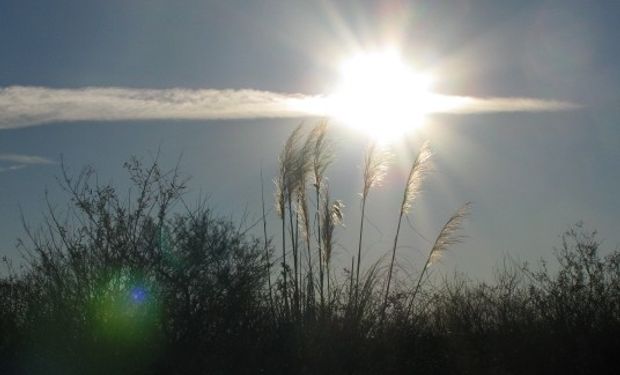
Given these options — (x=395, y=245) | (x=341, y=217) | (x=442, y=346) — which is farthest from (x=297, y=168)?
(x=442, y=346)

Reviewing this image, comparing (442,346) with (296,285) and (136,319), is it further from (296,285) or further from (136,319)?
(136,319)

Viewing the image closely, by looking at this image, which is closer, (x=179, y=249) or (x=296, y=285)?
(x=179, y=249)

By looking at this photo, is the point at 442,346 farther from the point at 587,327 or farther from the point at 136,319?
the point at 136,319

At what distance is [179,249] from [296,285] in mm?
1358

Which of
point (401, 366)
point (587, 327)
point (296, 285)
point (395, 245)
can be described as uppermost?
point (395, 245)

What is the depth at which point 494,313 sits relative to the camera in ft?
30.1

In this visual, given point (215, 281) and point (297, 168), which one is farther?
point (297, 168)

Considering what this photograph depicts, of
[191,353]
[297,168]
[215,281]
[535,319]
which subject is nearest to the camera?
[191,353]

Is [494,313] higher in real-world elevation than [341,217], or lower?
lower

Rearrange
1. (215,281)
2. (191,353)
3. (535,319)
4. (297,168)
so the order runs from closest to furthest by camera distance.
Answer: (191,353)
(215,281)
(535,319)
(297,168)

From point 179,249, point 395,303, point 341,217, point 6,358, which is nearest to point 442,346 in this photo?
point 395,303

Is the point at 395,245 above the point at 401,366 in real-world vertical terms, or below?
above

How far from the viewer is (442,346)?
8.28 metres

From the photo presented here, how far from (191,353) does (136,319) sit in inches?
23.9
